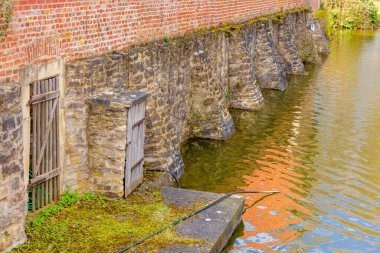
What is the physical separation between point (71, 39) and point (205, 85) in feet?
22.2

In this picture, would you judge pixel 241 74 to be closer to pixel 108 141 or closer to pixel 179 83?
pixel 179 83

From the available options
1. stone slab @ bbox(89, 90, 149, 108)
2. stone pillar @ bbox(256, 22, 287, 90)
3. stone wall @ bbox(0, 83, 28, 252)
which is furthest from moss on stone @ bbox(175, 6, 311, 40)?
stone wall @ bbox(0, 83, 28, 252)

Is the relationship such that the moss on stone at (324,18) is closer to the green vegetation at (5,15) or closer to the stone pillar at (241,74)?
the stone pillar at (241,74)

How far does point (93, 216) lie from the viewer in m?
9.13

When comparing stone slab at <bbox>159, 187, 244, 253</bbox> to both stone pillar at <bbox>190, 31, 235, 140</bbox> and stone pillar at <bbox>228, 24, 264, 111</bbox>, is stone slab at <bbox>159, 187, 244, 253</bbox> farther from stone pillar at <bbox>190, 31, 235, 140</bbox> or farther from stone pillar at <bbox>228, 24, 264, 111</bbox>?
stone pillar at <bbox>228, 24, 264, 111</bbox>

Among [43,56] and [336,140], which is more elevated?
[43,56]

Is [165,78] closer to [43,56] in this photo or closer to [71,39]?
[71,39]

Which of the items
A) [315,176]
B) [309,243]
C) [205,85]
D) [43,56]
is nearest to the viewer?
[43,56]

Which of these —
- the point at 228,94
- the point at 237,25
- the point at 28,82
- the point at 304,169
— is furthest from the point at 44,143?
the point at 237,25

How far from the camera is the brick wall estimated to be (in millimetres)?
8016

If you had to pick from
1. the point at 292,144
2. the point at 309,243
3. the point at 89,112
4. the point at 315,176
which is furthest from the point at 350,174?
the point at 89,112

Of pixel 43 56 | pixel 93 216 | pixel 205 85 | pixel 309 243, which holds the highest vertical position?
pixel 43 56

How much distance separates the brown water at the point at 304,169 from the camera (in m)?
10.5

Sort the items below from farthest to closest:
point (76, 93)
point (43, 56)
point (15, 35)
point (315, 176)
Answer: point (315, 176)
point (76, 93)
point (43, 56)
point (15, 35)
